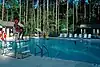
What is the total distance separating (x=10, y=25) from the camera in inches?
1561

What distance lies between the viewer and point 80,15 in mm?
45438

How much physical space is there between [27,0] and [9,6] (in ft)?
21.0

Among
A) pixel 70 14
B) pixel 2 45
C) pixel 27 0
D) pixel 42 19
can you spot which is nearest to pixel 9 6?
pixel 27 0

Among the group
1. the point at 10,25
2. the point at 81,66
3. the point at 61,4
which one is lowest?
the point at 81,66

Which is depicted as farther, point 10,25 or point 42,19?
point 42,19

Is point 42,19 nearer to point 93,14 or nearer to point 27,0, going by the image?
point 27,0

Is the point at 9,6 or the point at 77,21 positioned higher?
the point at 9,6

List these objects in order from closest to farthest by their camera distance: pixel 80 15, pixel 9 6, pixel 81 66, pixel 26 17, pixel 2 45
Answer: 1. pixel 81 66
2. pixel 2 45
3. pixel 26 17
4. pixel 80 15
5. pixel 9 6

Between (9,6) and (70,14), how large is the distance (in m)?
14.0

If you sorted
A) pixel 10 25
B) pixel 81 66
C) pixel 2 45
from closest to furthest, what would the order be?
pixel 81 66 → pixel 2 45 → pixel 10 25

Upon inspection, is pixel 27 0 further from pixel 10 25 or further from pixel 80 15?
pixel 80 15

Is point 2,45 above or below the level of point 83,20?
below

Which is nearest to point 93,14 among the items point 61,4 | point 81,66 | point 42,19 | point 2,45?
point 61,4

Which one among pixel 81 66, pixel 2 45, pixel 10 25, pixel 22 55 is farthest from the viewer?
pixel 10 25
